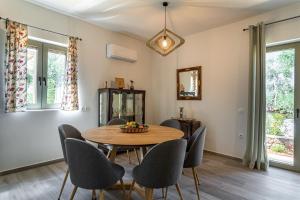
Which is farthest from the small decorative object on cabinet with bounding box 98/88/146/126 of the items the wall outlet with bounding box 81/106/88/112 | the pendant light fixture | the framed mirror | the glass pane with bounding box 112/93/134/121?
the pendant light fixture

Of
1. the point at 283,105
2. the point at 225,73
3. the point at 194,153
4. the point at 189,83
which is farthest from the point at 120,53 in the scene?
the point at 283,105

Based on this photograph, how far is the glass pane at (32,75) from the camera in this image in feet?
9.96

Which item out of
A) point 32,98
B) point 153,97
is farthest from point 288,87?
point 32,98

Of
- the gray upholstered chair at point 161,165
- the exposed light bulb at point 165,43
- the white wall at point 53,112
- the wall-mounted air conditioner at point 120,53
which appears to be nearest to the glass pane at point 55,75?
the white wall at point 53,112

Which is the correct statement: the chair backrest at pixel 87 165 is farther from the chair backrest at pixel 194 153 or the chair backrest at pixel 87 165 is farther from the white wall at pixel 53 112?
the white wall at pixel 53 112

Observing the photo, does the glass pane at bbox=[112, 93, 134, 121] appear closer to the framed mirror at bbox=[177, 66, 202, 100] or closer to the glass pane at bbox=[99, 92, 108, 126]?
the glass pane at bbox=[99, 92, 108, 126]

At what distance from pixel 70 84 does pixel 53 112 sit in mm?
565

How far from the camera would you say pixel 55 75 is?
3371 millimetres

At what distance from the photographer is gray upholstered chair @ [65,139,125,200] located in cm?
155

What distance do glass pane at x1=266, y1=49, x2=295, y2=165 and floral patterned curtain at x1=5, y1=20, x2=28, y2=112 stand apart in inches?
159

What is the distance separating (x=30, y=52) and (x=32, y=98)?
747mm

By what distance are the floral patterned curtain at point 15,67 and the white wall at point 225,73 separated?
123 inches

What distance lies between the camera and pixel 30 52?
3061 mm

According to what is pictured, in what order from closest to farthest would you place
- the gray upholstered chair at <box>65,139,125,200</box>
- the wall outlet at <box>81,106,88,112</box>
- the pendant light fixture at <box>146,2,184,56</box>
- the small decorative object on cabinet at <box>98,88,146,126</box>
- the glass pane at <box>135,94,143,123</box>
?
1. the gray upholstered chair at <box>65,139,125,200</box>
2. the pendant light fixture at <box>146,2,184,56</box>
3. the wall outlet at <box>81,106,88,112</box>
4. the small decorative object on cabinet at <box>98,88,146,126</box>
5. the glass pane at <box>135,94,143,123</box>
